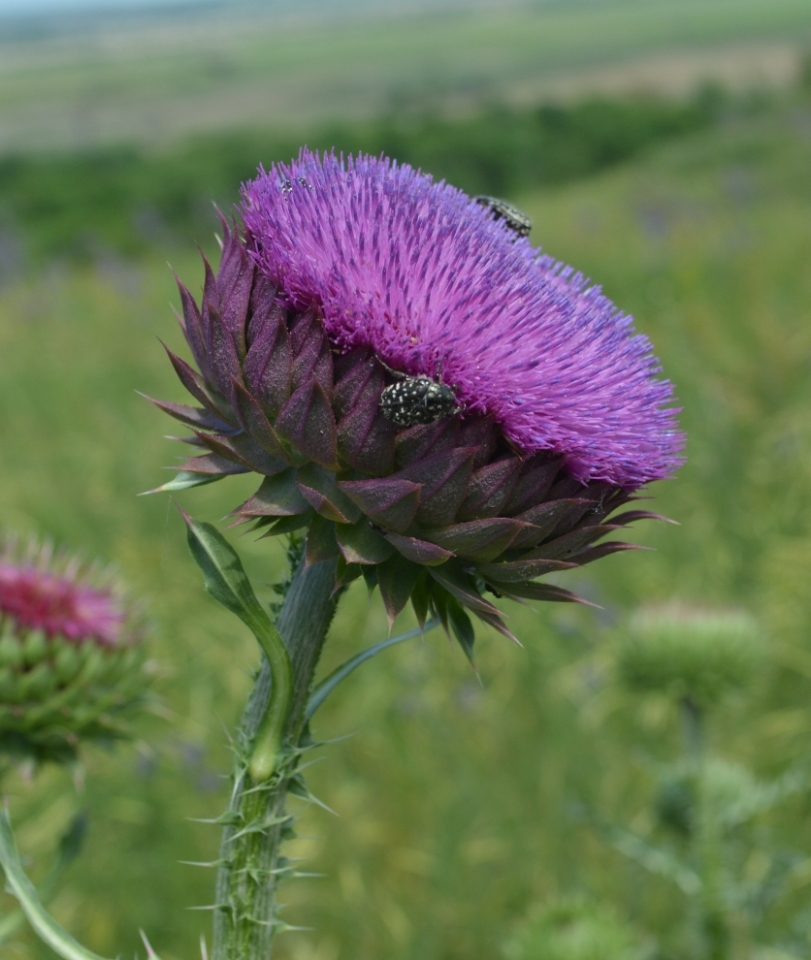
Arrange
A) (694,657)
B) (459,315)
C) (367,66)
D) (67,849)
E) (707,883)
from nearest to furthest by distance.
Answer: (459,315), (67,849), (707,883), (694,657), (367,66)

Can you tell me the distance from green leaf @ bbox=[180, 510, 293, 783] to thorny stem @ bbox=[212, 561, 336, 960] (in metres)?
0.03

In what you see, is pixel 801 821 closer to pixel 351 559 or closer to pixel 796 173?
pixel 351 559

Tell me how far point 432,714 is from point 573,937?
1.71 meters

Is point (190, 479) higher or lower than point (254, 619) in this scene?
higher

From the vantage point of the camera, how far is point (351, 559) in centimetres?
169

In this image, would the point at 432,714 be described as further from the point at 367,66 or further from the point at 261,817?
the point at 367,66

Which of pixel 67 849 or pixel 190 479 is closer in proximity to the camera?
pixel 190 479

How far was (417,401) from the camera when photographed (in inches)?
65.2

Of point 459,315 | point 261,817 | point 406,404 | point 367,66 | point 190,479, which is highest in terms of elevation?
point 367,66

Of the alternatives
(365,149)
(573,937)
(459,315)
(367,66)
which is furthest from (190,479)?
(367,66)

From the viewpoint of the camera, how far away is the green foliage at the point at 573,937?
10.2ft

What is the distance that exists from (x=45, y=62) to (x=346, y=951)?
59.2 meters

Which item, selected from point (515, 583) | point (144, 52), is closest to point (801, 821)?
point (515, 583)

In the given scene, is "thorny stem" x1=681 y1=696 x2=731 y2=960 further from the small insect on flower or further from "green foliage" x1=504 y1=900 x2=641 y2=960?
the small insect on flower
